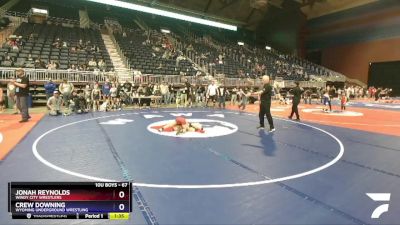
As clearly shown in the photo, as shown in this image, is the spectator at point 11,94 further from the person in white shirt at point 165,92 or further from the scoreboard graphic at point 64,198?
the scoreboard graphic at point 64,198

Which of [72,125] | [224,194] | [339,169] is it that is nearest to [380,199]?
[339,169]

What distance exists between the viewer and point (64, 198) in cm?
274

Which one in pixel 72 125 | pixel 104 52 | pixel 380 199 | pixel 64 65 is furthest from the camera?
pixel 104 52

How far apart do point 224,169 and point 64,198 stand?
278cm

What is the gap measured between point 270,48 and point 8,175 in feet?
126

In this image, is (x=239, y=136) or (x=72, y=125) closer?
(x=239, y=136)

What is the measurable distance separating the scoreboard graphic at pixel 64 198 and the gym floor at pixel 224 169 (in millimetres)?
403

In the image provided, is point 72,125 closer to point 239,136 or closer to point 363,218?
point 239,136

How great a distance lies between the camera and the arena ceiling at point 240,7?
108ft

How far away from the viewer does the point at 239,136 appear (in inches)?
308

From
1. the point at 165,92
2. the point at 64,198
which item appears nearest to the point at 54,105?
the point at 165,92

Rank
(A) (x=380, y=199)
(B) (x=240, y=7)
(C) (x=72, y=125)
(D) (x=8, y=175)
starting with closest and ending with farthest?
1. (A) (x=380, y=199)
2. (D) (x=8, y=175)
3. (C) (x=72, y=125)
4. (B) (x=240, y=7)

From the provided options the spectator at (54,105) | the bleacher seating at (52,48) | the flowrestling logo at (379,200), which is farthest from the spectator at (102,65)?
the flowrestling logo at (379,200)

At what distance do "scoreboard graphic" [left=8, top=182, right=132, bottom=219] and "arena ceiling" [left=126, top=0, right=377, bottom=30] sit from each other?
30.5 m
